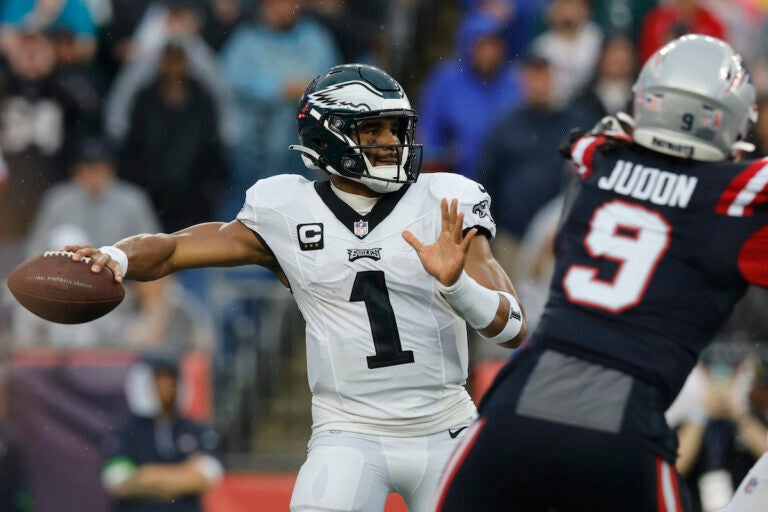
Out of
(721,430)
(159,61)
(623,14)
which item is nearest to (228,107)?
(159,61)

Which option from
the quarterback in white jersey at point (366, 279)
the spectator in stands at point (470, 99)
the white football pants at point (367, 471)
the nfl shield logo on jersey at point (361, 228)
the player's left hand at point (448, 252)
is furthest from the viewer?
the spectator in stands at point (470, 99)

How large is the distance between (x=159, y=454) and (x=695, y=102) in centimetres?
516

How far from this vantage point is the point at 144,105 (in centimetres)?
995

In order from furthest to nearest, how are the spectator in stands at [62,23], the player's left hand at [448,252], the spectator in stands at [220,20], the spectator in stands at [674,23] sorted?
the spectator in stands at [62,23], the spectator in stands at [220,20], the spectator in stands at [674,23], the player's left hand at [448,252]

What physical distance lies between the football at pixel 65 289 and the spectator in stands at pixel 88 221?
432cm

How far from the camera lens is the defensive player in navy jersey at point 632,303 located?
3.78 meters

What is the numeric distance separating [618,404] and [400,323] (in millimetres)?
1121

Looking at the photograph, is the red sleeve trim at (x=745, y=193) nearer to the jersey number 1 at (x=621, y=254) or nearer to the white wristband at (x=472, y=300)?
the jersey number 1 at (x=621, y=254)

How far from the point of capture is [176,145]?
9844 mm

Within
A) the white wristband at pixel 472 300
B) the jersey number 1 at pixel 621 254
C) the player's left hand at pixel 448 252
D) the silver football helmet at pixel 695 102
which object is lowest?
the white wristband at pixel 472 300

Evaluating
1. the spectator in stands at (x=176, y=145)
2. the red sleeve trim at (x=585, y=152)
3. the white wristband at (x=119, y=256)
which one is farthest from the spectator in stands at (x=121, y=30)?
the red sleeve trim at (x=585, y=152)

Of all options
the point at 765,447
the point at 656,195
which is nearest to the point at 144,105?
the point at 765,447

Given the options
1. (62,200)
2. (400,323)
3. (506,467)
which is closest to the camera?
(506,467)

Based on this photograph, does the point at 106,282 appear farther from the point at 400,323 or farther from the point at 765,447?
the point at 765,447
